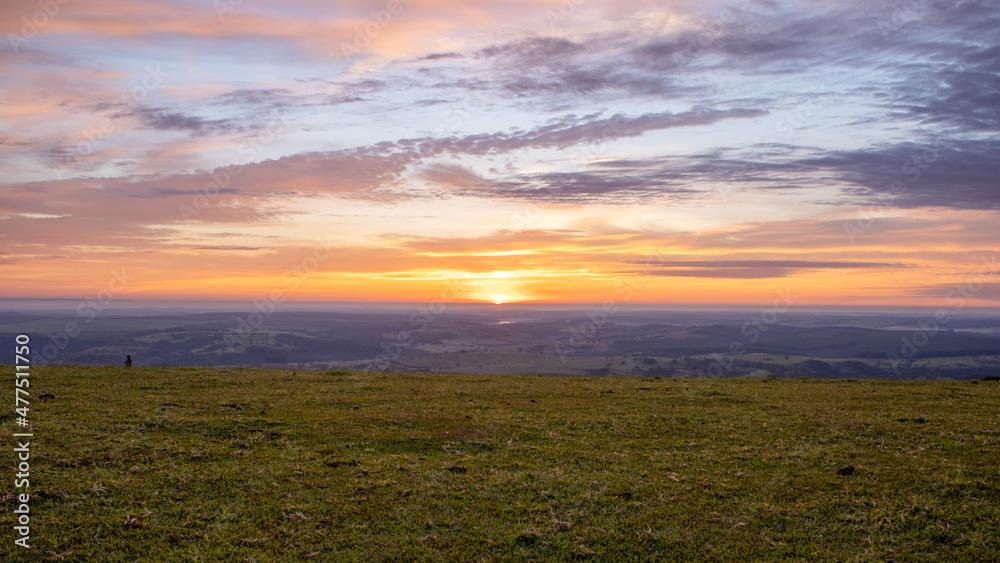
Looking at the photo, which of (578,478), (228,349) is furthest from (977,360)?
(228,349)

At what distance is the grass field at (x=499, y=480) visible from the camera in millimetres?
10383

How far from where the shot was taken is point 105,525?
10.7 m

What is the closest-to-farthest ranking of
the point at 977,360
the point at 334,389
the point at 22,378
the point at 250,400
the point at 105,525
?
the point at 105,525 → the point at 250,400 → the point at 22,378 → the point at 334,389 → the point at 977,360

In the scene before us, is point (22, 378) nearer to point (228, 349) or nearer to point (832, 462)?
point (832, 462)

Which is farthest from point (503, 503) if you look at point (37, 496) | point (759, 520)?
point (37, 496)

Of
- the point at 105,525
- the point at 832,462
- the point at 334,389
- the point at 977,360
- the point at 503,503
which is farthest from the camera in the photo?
the point at 977,360

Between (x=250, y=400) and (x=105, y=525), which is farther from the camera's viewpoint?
(x=250, y=400)

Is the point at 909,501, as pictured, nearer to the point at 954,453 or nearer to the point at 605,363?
the point at 954,453

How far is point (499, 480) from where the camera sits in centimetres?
1352

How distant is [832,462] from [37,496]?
1970 centimetres

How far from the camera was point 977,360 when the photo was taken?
140 metres

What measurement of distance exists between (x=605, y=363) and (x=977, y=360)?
3874 inches

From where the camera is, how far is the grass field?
1038 cm

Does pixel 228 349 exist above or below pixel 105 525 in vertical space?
below
